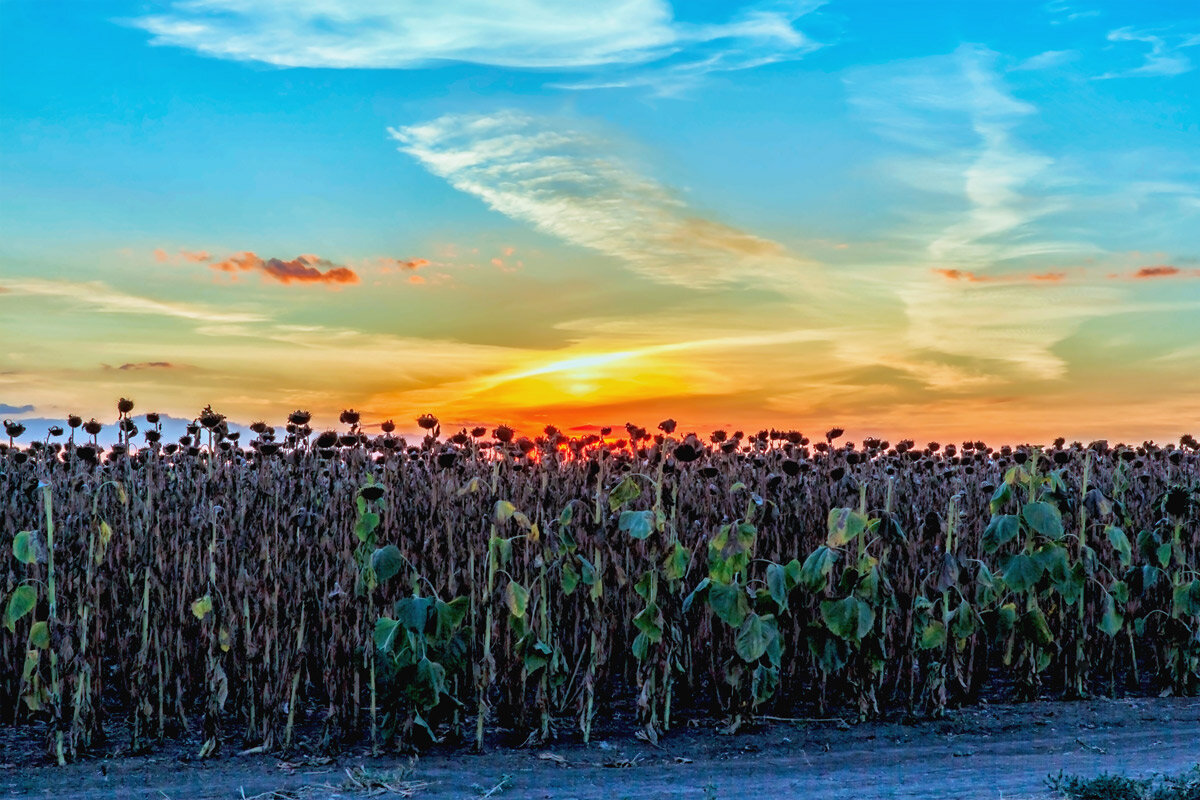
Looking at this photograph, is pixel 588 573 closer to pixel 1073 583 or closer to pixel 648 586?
pixel 648 586

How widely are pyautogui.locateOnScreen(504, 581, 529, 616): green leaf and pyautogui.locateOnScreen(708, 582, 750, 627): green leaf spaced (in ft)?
3.20

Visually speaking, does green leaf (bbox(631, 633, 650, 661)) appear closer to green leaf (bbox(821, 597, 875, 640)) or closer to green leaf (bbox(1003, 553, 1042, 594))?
green leaf (bbox(821, 597, 875, 640))

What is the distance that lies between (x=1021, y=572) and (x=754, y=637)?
1.71 m

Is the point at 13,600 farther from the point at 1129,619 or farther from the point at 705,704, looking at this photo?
the point at 1129,619

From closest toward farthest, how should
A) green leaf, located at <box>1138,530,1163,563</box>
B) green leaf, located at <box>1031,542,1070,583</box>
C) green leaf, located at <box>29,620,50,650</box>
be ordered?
green leaf, located at <box>29,620,50,650</box> → green leaf, located at <box>1031,542,1070,583</box> → green leaf, located at <box>1138,530,1163,563</box>

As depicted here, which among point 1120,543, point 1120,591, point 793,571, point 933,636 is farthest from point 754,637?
point 1120,591

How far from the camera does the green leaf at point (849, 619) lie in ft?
20.0

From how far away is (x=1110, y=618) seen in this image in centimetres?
689

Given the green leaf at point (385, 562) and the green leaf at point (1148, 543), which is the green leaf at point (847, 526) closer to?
the green leaf at point (385, 562)

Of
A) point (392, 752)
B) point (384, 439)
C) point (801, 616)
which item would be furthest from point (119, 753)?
point (801, 616)

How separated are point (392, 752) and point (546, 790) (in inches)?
41.5

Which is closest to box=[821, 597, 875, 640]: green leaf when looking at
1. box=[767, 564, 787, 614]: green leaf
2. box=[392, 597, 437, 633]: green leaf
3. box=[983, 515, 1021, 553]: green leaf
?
box=[767, 564, 787, 614]: green leaf

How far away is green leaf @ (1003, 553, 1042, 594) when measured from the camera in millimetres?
6492

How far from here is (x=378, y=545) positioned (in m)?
6.79
